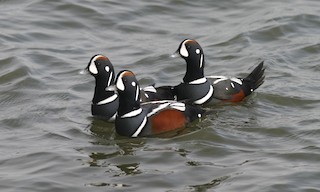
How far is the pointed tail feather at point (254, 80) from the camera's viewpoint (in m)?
13.5

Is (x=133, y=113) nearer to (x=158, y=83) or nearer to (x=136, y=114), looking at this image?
(x=136, y=114)

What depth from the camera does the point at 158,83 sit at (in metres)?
14.4

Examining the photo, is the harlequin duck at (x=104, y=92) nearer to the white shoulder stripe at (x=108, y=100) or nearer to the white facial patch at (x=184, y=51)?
the white shoulder stripe at (x=108, y=100)

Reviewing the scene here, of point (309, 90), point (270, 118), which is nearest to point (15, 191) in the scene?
point (270, 118)

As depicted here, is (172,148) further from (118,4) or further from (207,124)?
(118,4)

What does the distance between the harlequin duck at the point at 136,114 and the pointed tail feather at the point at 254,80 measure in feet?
5.56

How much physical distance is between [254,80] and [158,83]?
1.56 metres

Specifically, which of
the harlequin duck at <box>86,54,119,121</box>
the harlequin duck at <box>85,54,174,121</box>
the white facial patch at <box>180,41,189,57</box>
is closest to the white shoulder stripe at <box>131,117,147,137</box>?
the harlequin duck at <box>85,54,174,121</box>

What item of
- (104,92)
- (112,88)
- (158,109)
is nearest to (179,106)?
(158,109)

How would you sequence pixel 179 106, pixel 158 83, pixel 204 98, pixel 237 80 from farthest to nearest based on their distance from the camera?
1. pixel 158 83
2. pixel 237 80
3. pixel 204 98
4. pixel 179 106

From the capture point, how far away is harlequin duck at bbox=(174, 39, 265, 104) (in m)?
13.0

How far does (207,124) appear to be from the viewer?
1248 cm

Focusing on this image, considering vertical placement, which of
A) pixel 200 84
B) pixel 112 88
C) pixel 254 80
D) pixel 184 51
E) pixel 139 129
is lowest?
pixel 139 129

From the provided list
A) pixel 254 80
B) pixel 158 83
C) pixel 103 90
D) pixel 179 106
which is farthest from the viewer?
pixel 158 83
